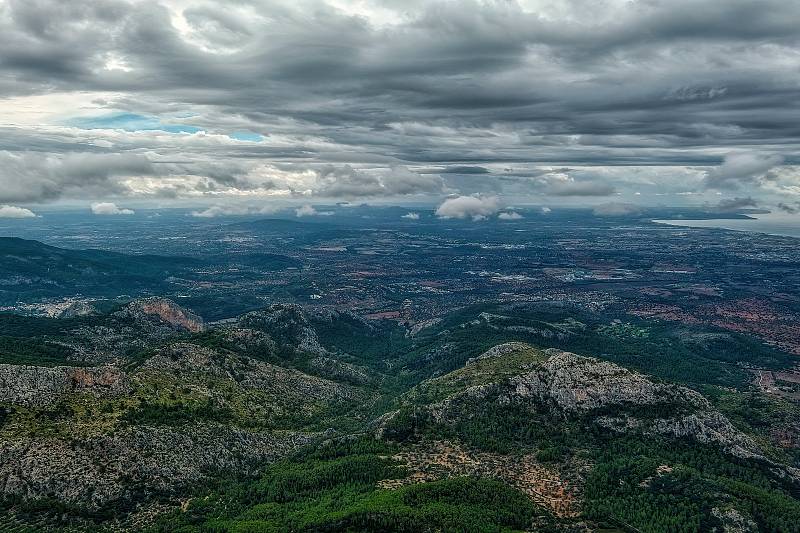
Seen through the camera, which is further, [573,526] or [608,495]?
[608,495]

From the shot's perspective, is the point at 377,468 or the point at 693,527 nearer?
the point at 693,527

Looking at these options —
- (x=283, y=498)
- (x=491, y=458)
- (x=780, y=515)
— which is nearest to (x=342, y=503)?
(x=283, y=498)

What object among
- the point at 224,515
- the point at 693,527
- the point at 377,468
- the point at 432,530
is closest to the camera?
the point at 432,530

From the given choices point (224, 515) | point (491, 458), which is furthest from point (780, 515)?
point (224, 515)

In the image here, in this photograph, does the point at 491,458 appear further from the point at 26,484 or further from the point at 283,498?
the point at 26,484

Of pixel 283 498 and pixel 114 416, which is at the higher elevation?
pixel 114 416

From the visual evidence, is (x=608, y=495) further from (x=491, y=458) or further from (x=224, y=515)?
(x=224, y=515)

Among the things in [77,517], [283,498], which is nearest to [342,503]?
[283,498]

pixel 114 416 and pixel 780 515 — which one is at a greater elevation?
pixel 114 416

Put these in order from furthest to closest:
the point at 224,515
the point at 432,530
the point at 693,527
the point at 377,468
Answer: the point at 377,468 < the point at 224,515 < the point at 693,527 < the point at 432,530
